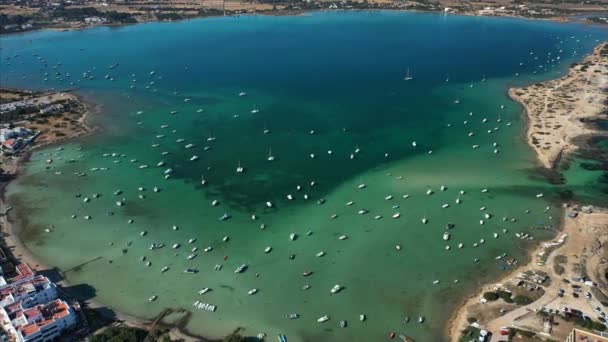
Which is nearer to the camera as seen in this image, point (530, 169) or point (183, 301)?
point (183, 301)

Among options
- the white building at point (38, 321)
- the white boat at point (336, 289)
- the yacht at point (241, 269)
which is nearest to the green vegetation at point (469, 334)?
the white boat at point (336, 289)

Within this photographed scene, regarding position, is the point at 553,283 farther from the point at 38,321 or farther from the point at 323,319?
the point at 38,321

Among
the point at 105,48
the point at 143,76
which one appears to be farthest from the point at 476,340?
the point at 105,48

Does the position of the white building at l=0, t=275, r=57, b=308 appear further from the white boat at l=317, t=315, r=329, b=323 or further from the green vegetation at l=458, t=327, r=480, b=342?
the green vegetation at l=458, t=327, r=480, b=342

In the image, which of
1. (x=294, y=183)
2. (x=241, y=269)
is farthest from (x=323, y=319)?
(x=294, y=183)

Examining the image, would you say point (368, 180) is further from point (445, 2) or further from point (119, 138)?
point (445, 2)

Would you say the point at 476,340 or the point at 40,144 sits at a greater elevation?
the point at 40,144
